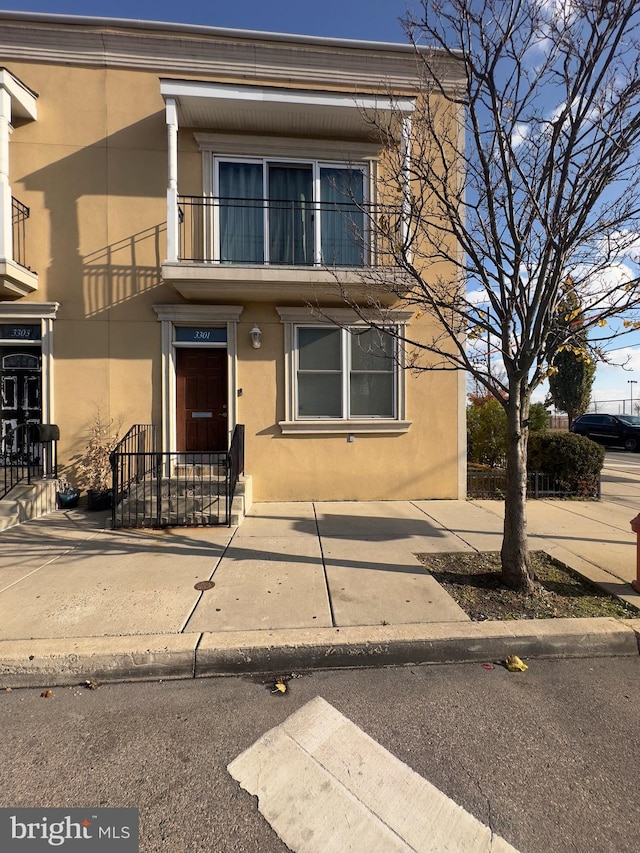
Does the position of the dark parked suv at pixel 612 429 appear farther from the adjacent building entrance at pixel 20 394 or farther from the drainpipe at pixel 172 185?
the adjacent building entrance at pixel 20 394

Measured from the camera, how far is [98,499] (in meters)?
7.02

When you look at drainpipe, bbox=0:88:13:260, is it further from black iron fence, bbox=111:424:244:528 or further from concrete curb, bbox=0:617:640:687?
concrete curb, bbox=0:617:640:687

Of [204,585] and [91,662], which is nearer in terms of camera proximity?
[91,662]

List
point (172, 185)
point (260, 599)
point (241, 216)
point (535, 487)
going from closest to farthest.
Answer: point (260, 599)
point (172, 185)
point (241, 216)
point (535, 487)

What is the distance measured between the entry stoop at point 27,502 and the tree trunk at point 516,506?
Answer: 6.66m

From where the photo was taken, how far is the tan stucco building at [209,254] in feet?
24.0

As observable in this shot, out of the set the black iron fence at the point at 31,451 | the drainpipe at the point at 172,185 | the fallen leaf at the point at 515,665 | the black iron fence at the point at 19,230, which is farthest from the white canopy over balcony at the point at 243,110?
the fallen leaf at the point at 515,665

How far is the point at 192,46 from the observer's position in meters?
7.49

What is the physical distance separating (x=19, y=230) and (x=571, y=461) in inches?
437

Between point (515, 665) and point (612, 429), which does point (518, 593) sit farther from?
point (612, 429)

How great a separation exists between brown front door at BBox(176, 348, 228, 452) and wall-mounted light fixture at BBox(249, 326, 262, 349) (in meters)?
0.60

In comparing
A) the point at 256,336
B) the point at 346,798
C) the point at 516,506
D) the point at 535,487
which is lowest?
the point at 346,798

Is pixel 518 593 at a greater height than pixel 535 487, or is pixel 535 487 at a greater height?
pixel 535 487

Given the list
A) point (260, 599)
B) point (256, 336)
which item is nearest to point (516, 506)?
point (260, 599)
